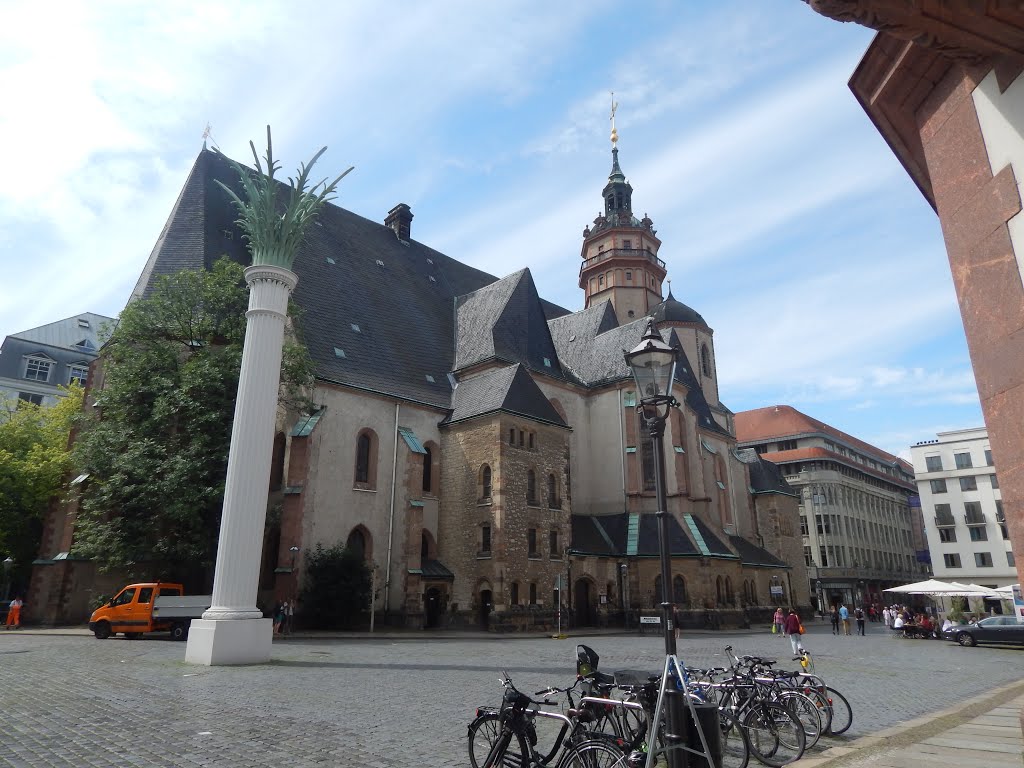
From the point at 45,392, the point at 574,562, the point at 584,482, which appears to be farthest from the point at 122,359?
the point at 45,392

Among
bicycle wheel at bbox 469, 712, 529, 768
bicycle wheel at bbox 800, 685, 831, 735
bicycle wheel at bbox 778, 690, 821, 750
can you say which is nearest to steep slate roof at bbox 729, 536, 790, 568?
bicycle wheel at bbox 800, 685, 831, 735

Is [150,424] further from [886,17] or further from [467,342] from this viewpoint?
[886,17]

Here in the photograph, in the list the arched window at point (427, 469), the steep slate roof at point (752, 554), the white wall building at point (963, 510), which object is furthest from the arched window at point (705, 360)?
the white wall building at point (963, 510)

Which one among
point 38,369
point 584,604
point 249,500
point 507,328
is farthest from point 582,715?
point 38,369

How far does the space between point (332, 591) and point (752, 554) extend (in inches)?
1046

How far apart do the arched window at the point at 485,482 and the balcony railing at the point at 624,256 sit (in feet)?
88.4

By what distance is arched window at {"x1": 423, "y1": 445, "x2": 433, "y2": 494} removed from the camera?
30.4m

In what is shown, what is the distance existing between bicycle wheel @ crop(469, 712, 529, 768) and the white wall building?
206 feet

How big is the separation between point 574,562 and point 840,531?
43801 millimetres

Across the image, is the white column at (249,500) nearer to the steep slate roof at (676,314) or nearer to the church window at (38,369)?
the steep slate roof at (676,314)

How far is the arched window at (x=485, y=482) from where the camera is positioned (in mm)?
28594

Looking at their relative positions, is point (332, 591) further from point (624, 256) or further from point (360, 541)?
point (624, 256)

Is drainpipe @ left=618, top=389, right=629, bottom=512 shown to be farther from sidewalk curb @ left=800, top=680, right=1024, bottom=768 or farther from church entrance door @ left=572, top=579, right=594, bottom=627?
sidewalk curb @ left=800, top=680, right=1024, bottom=768

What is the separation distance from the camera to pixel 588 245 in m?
53.2
